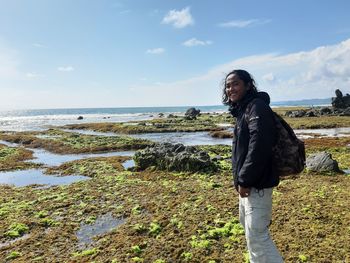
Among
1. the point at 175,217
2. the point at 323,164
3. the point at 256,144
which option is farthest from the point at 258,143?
the point at 323,164

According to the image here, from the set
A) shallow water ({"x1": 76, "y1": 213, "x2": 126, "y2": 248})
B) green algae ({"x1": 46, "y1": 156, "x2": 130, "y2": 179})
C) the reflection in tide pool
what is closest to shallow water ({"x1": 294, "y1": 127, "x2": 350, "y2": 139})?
the reflection in tide pool

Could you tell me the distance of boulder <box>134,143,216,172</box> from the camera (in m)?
23.0

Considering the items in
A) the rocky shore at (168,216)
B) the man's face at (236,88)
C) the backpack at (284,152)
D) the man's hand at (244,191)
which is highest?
the man's face at (236,88)

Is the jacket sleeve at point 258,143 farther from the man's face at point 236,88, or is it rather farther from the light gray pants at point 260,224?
the man's face at point 236,88

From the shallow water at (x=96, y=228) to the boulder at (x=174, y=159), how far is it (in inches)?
373

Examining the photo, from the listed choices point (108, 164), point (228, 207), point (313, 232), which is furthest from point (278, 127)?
point (108, 164)

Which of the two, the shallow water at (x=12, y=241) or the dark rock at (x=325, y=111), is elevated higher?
the dark rock at (x=325, y=111)

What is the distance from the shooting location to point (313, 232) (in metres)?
10.6

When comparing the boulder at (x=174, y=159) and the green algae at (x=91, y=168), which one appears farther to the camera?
the green algae at (x=91, y=168)

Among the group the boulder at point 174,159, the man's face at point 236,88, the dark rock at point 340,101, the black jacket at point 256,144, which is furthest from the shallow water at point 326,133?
the dark rock at point 340,101

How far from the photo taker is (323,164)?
818 inches

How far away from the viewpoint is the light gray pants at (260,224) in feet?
20.1

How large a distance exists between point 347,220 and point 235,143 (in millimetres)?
7329

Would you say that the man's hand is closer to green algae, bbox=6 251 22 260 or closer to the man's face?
the man's face
